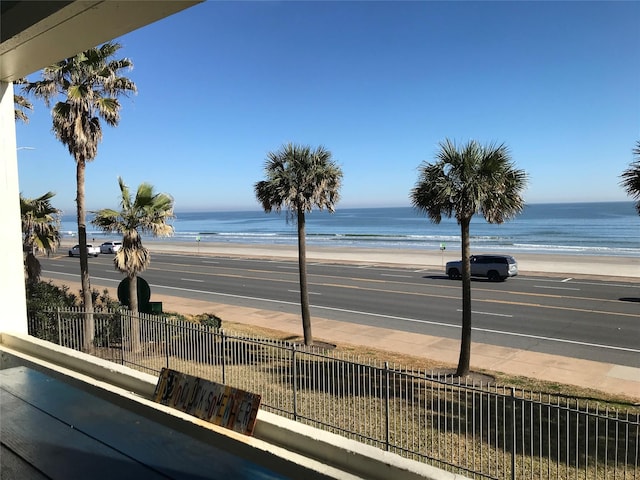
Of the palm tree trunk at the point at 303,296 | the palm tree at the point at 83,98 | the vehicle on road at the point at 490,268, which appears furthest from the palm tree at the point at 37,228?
the vehicle on road at the point at 490,268

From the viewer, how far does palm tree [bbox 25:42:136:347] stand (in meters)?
14.5

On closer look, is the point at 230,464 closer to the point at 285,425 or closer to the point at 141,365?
the point at 285,425

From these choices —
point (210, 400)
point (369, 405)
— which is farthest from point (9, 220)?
point (369, 405)

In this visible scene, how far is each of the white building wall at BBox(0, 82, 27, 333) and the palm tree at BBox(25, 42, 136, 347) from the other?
10.6 m

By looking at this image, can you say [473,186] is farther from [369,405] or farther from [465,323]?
[369,405]

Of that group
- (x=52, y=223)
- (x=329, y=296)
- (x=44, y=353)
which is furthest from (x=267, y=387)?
(x=329, y=296)

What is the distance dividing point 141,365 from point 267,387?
2448 mm

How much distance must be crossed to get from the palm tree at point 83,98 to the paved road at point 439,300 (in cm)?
914

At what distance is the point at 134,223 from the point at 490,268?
837 inches

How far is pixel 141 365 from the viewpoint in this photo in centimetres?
966

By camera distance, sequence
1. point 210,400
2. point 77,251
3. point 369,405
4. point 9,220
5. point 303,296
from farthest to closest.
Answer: point 77,251
point 303,296
point 369,405
point 9,220
point 210,400

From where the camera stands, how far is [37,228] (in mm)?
15008

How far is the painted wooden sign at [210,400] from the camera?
2949 millimetres

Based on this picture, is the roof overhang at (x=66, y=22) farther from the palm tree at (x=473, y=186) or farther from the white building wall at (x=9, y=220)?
the palm tree at (x=473, y=186)
